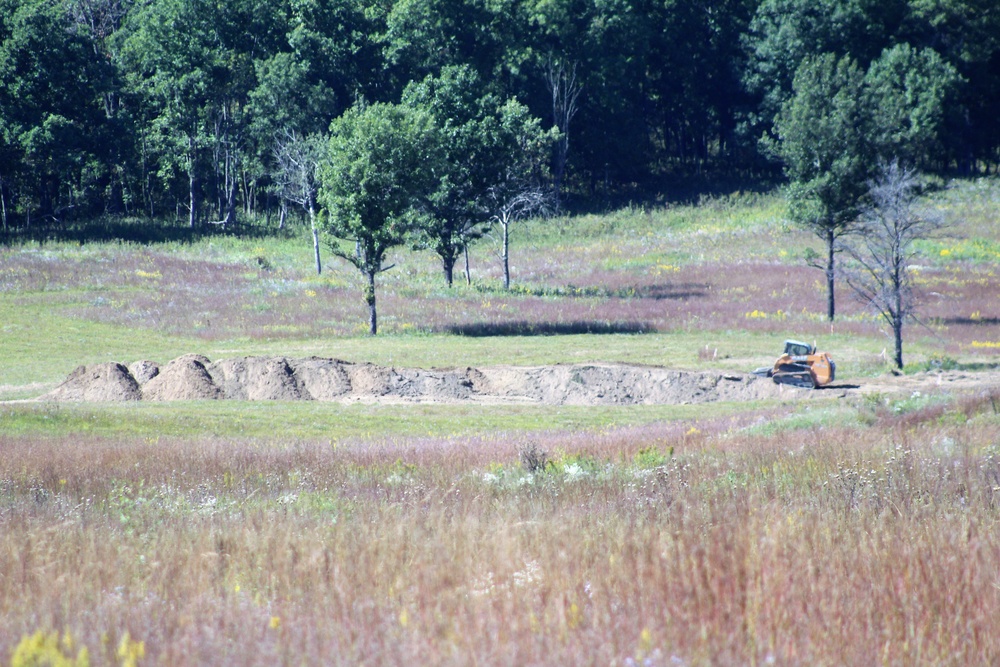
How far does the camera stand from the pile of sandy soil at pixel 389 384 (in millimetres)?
27844

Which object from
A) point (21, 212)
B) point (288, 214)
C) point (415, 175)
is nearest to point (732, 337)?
point (415, 175)

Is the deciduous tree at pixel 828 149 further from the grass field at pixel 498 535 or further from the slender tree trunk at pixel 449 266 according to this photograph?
the grass field at pixel 498 535

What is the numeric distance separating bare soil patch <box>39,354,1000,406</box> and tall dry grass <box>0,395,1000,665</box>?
1855 cm

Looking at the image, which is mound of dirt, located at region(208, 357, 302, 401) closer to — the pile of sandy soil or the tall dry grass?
the pile of sandy soil

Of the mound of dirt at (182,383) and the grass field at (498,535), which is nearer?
the grass field at (498,535)

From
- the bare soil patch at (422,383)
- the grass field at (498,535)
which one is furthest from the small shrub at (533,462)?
the bare soil patch at (422,383)

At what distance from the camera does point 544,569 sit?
215 inches

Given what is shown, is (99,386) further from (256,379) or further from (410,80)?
(410,80)

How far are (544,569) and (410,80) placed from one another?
251 ft

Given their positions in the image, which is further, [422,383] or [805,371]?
[422,383]

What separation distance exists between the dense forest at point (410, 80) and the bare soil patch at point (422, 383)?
Answer: 4101cm

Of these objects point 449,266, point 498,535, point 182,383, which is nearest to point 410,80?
point 449,266

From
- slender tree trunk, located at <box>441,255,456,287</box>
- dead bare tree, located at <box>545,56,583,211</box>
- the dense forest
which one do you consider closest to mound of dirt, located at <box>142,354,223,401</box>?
slender tree trunk, located at <box>441,255,456,287</box>

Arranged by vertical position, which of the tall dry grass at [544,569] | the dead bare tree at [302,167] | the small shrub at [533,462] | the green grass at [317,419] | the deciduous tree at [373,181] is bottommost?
the green grass at [317,419]
